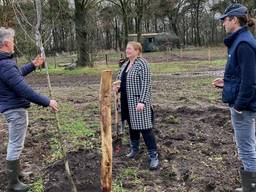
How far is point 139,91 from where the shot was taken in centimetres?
657

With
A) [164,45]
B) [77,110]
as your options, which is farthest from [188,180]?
[164,45]

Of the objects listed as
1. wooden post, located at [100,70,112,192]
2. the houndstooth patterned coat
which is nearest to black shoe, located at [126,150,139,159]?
the houndstooth patterned coat

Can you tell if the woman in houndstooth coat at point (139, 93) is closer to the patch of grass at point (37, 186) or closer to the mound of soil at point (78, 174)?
the mound of soil at point (78, 174)

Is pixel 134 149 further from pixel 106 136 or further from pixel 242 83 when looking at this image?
pixel 242 83

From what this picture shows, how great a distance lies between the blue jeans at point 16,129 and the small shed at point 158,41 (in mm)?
48046

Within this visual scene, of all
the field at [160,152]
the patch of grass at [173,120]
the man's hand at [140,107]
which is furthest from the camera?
the patch of grass at [173,120]

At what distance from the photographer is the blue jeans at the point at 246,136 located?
5.20m

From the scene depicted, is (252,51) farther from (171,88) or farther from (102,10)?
(102,10)

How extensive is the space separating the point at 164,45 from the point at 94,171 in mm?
49439

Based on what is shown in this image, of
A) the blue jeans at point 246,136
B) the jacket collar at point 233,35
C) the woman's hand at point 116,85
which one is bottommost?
the blue jeans at point 246,136

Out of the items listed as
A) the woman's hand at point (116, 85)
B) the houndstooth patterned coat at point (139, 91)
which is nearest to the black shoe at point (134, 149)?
the houndstooth patterned coat at point (139, 91)

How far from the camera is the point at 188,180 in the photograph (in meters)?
6.02

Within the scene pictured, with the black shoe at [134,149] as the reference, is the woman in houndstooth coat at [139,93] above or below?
above

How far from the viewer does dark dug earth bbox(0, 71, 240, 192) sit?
5.94m
